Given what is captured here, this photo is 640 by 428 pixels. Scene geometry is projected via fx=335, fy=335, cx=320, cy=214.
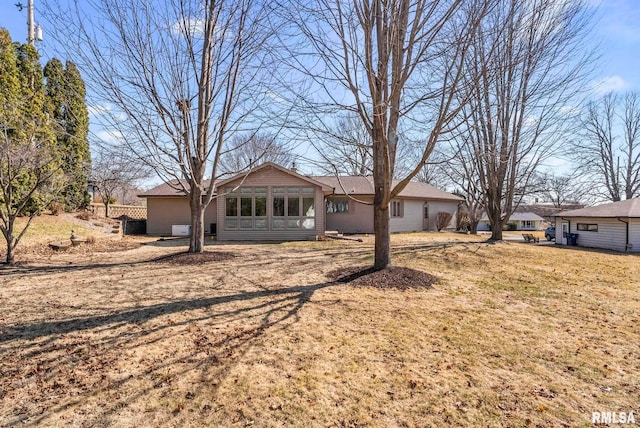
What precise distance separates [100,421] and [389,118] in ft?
21.2

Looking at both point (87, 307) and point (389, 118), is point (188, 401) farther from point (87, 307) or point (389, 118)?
point (389, 118)

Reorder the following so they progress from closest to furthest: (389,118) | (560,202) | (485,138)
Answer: (389,118) → (485,138) → (560,202)

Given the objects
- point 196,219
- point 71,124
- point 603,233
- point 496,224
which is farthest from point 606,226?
point 71,124

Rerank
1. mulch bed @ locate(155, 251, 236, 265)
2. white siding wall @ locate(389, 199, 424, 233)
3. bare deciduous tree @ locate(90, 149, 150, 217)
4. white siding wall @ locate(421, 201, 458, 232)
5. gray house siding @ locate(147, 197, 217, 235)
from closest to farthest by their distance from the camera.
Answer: mulch bed @ locate(155, 251, 236, 265) < gray house siding @ locate(147, 197, 217, 235) < bare deciduous tree @ locate(90, 149, 150, 217) < white siding wall @ locate(389, 199, 424, 233) < white siding wall @ locate(421, 201, 458, 232)

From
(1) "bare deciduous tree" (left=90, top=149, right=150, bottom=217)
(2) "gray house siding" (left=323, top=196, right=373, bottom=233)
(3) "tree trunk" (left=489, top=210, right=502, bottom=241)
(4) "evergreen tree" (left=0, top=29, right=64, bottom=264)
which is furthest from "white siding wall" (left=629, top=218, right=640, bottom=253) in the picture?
(1) "bare deciduous tree" (left=90, top=149, right=150, bottom=217)

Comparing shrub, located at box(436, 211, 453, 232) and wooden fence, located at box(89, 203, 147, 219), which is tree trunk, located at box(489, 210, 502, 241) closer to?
shrub, located at box(436, 211, 453, 232)

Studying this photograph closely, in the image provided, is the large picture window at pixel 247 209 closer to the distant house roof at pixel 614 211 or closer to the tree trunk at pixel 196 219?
the tree trunk at pixel 196 219

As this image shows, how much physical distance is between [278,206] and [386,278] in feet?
32.8

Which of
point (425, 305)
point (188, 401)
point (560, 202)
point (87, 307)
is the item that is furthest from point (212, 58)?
point (560, 202)

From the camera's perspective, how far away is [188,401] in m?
2.81

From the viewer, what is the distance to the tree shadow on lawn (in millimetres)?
2822

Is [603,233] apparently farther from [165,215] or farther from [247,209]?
[165,215]

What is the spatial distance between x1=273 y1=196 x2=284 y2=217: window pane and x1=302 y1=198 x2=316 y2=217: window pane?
102 cm

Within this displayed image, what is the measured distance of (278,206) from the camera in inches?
637
